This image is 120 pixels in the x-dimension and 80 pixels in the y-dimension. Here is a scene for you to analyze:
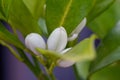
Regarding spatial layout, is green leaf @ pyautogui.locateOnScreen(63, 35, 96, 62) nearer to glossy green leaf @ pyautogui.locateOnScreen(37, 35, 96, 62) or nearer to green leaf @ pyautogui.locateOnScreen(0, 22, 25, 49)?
glossy green leaf @ pyautogui.locateOnScreen(37, 35, 96, 62)

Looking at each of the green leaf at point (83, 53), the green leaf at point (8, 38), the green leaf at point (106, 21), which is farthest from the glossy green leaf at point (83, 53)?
the green leaf at point (106, 21)

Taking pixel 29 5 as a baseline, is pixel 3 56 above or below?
below

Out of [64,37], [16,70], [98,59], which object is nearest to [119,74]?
[98,59]

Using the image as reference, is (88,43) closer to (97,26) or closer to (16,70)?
(97,26)

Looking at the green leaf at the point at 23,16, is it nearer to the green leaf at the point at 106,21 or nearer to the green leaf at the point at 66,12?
the green leaf at the point at 66,12

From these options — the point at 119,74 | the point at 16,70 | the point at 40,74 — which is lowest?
the point at 16,70

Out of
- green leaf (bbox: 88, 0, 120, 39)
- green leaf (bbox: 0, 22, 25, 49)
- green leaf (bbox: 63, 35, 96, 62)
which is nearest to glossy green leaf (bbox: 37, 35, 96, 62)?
green leaf (bbox: 63, 35, 96, 62)

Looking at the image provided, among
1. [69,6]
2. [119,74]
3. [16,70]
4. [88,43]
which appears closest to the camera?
[88,43]
